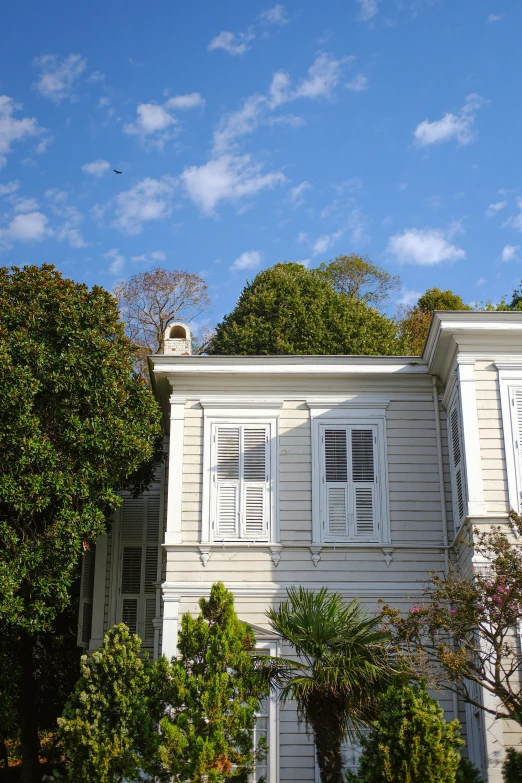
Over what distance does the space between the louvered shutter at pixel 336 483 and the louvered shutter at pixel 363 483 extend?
→ 149mm

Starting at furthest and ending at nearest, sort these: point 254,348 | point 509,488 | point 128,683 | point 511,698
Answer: point 254,348 < point 509,488 < point 128,683 < point 511,698

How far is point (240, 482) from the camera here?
52.8 ft

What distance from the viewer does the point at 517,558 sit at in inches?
473

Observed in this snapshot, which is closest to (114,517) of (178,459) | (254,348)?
(178,459)

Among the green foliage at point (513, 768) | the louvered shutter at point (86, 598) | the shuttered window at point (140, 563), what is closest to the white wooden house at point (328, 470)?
the louvered shutter at point (86, 598)

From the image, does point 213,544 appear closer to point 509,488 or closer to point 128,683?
point 128,683

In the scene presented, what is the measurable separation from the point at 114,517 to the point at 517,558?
8949mm

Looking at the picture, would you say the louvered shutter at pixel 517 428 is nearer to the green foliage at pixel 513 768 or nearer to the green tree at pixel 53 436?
the green foliage at pixel 513 768

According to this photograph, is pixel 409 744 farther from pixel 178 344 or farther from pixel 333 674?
pixel 178 344

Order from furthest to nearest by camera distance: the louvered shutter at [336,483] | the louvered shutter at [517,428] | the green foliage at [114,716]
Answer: the louvered shutter at [336,483]
the louvered shutter at [517,428]
the green foliage at [114,716]

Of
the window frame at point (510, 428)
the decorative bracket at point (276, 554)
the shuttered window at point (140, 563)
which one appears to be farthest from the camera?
the shuttered window at point (140, 563)

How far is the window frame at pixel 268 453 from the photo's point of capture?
1573 cm

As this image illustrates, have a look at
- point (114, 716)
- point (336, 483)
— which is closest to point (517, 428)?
point (336, 483)

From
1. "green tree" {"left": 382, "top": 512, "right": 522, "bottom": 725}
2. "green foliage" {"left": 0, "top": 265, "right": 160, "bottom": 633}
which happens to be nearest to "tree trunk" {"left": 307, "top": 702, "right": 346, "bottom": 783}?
"green tree" {"left": 382, "top": 512, "right": 522, "bottom": 725}
